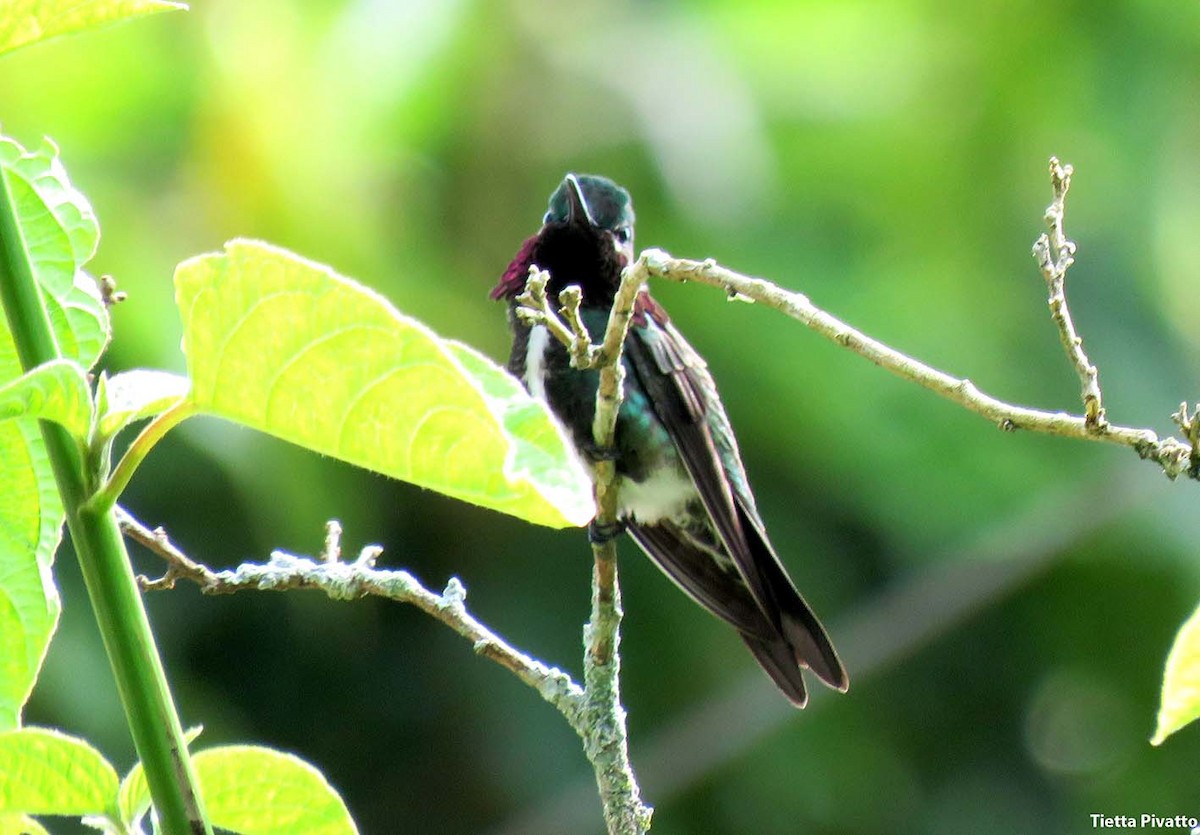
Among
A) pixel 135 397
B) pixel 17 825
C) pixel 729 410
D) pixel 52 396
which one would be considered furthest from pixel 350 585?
pixel 729 410

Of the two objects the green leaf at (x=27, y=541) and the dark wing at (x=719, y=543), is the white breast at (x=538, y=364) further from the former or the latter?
the green leaf at (x=27, y=541)

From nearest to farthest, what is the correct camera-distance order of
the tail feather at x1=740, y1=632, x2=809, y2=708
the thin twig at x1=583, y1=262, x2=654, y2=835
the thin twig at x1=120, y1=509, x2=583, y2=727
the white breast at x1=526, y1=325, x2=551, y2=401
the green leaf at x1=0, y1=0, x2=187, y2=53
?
the green leaf at x1=0, y1=0, x2=187, y2=53 → the thin twig at x1=583, y1=262, x2=654, y2=835 → the thin twig at x1=120, y1=509, x2=583, y2=727 → the tail feather at x1=740, y1=632, x2=809, y2=708 → the white breast at x1=526, y1=325, x2=551, y2=401

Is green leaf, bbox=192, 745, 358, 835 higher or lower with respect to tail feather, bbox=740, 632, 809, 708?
lower

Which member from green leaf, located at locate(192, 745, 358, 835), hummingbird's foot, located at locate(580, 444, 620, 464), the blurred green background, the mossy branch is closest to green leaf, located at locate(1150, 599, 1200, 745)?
the mossy branch

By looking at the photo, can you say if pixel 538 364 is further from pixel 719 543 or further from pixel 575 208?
pixel 719 543

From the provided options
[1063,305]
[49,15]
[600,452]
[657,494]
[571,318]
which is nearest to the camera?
[49,15]

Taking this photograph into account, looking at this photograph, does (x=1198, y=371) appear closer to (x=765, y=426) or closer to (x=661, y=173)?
(x=765, y=426)

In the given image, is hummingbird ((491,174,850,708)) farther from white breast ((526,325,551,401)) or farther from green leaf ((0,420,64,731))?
green leaf ((0,420,64,731))

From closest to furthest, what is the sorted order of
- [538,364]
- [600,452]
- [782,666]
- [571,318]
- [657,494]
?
1. [571,318]
2. [600,452]
3. [782,666]
4. [538,364]
5. [657,494]
